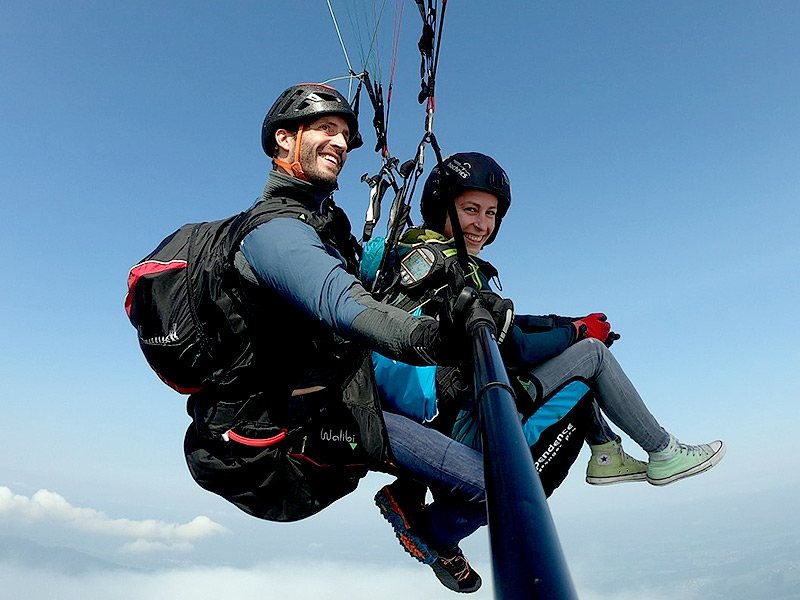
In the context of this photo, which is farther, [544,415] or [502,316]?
[544,415]

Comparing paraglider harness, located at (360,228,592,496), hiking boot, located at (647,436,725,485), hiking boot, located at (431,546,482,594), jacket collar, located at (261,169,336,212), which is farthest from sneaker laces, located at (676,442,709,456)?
jacket collar, located at (261,169,336,212)

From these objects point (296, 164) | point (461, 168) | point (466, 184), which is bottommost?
point (296, 164)

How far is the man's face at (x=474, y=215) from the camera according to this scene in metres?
3.60

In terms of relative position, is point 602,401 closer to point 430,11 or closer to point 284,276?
point 284,276

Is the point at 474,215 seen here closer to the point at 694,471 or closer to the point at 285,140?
the point at 285,140

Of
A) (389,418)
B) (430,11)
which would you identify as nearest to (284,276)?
(389,418)

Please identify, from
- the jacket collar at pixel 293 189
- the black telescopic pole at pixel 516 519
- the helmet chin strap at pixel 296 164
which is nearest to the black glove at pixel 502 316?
the black telescopic pole at pixel 516 519

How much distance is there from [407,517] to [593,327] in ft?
5.13

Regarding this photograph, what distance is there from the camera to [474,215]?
3.62 m

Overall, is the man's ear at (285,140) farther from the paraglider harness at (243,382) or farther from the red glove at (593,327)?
the red glove at (593,327)

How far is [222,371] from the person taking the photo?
92.4 inches

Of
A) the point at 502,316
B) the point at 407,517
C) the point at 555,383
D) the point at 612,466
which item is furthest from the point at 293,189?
the point at 612,466

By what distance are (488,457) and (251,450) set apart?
1.89 meters

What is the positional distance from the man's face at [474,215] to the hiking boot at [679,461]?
160 cm
